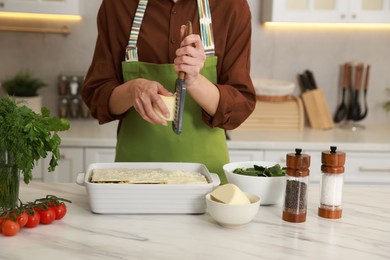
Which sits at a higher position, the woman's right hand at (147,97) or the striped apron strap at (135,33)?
the striped apron strap at (135,33)

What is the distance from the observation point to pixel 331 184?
1.68 metres

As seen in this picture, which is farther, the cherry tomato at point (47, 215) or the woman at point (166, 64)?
the woman at point (166, 64)

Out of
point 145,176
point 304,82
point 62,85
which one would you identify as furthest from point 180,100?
point 304,82

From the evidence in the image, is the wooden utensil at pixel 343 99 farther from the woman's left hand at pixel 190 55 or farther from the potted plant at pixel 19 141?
the potted plant at pixel 19 141

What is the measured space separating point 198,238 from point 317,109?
2.29m

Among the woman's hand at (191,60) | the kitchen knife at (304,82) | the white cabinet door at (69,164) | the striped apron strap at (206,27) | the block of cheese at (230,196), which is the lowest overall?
the white cabinet door at (69,164)

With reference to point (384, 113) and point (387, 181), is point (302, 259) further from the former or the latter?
point (384, 113)

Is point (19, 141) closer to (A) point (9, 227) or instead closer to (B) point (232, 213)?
(A) point (9, 227)

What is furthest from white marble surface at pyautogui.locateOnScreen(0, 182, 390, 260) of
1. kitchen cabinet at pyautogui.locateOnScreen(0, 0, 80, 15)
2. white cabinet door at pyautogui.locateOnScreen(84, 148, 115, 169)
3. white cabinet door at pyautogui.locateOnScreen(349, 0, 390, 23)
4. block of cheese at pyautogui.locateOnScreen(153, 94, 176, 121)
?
white cabinet door at pyautogui.locateOnScreen(349, 0, 390, 23)

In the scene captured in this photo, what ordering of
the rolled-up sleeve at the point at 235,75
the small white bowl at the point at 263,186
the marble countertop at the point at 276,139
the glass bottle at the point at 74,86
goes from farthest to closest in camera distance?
the glass bottle at the point at 74,86
the marble countertop at the point at 276,139
the rolled-up sleeve at the point at 235,75
the small white bowl at the point at 263,186

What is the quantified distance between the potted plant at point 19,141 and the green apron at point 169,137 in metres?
0.53

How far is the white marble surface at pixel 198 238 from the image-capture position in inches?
56.2

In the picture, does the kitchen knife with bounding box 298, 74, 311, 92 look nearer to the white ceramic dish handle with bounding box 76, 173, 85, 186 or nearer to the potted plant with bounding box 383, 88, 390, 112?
the potted plant with bounding box 383, 88, 390, 112

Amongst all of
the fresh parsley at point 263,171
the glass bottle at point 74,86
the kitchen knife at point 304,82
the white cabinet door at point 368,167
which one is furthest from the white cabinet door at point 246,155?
the fresh parsley at point 263,171
